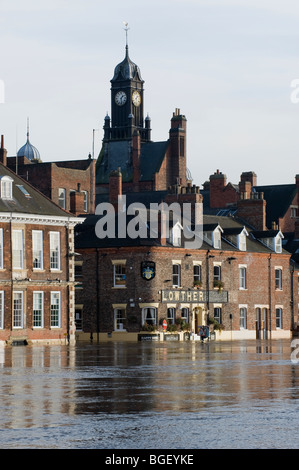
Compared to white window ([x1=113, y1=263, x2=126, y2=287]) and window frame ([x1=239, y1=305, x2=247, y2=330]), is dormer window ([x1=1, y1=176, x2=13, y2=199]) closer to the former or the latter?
white window ([x1=113, y1=263, x2=126, y2=287])

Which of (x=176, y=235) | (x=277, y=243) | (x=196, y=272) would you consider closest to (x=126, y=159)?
(x=277, y=243)

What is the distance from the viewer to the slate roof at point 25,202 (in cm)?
6150

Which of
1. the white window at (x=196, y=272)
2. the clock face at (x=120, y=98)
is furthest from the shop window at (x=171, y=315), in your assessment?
the clock face at (x=120, y=98)

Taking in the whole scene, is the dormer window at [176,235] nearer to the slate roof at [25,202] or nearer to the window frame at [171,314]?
the window frame at [171,314]

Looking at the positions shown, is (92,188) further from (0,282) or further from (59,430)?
(59,430)

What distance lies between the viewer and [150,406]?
21.0m

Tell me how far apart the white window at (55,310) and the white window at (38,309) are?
0.97 metres

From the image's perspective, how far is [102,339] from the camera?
70.9m

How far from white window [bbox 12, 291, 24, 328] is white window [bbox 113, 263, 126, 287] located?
10787 millimetres

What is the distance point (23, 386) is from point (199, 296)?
1933 inches

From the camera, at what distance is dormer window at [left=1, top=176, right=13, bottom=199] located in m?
61.7

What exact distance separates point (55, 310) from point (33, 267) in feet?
11.0

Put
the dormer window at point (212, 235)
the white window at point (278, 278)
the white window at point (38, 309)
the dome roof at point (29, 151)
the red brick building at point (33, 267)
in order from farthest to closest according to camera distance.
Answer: the dome roof at point (29, 151) → the white window at point (278, 278) → the dormer window at point (212, 235) → the white window at point (38, 309) → the red brick building at point (33, 267)
